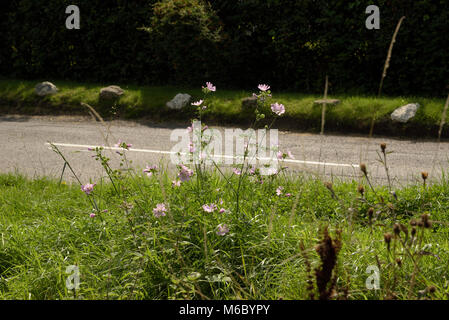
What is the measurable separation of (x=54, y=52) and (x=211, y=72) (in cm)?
486

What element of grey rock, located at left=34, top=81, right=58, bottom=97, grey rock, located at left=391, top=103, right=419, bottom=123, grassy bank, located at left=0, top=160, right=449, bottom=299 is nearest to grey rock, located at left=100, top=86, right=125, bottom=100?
grey rock, located at left=34, top=81, right=58, bottom=97

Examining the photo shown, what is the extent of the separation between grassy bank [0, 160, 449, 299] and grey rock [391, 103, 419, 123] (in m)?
4.31

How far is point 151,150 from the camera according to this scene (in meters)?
6.79

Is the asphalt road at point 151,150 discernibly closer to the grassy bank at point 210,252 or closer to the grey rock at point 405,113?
the grey rock at point 405,113

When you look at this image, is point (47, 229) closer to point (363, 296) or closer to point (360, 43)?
point (363, 296)

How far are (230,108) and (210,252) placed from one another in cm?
642

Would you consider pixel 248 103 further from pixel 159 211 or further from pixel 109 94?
pixel 159 211

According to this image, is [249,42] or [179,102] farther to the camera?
[249,42]

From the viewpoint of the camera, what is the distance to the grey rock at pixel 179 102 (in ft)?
30.2

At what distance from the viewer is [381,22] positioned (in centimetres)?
905

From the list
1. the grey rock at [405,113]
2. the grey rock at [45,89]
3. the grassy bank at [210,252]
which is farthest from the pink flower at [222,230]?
the grey rock at [45,89]

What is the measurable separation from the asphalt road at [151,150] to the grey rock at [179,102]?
67 centimetres

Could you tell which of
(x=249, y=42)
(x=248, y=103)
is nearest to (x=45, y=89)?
(x=249, y=42)
